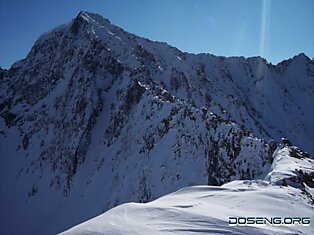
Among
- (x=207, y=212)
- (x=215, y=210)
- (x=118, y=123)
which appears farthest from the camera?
(x=118, y=123)

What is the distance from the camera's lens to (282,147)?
19.9 m

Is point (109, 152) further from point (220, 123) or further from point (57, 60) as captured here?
point (57, 60)

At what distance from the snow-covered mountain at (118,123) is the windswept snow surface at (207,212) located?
2742 mm

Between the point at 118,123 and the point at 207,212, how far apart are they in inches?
1435

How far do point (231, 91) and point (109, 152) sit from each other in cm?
4654

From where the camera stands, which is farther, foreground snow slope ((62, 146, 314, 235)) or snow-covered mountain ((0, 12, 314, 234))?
snow-covered mountain ((0, 12, 314, 234))

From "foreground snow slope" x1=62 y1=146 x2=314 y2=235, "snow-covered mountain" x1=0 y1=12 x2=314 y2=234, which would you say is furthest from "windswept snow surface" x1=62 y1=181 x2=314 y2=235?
"snow-covered mountain" x1=0 y1=12 x2=314 y2=234

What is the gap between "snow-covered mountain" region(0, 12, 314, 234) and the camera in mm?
28894

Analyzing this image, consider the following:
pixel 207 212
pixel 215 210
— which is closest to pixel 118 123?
pixel 215 210

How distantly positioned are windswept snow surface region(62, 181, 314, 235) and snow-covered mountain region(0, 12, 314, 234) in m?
2.74

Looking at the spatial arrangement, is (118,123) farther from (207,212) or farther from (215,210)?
(207,212)

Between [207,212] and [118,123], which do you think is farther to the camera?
[118,123]

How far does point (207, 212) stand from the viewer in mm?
8125

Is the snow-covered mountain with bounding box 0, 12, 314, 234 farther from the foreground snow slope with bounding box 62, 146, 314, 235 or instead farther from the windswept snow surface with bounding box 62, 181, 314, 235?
the windswept snow surface with bounding box 62, 181, 314, 235
